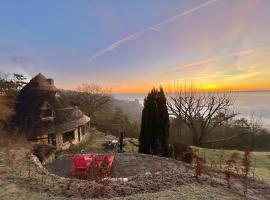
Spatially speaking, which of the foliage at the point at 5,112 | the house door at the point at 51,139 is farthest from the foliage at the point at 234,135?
the foliage at the point at 5,112

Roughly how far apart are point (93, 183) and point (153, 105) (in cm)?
1055

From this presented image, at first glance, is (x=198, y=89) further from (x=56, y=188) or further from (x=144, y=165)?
(x=56, y=188)

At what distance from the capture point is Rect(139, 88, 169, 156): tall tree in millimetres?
16703

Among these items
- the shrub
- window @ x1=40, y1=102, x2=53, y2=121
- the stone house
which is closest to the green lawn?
the stone house

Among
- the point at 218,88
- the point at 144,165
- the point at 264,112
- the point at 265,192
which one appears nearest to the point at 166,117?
the point at 144,165

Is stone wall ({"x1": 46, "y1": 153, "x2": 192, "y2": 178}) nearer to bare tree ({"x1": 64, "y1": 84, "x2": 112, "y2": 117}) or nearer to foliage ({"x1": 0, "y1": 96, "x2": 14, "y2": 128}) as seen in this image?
foliage ({"x1": 0, "y1": 96, "x2": 14, "y2": 128})

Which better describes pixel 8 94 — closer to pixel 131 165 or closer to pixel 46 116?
pixel 46 116

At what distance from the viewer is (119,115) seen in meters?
44.9

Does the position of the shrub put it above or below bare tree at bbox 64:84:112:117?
below

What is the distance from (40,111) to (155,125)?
1176 centimetres

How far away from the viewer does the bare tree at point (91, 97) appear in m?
42.8

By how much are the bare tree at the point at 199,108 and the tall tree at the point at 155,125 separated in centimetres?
1700

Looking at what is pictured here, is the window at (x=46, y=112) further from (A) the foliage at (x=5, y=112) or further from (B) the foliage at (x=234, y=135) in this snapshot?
(B) the foliage at (x=234, y=135)

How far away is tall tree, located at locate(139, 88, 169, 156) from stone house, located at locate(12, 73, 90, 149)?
9.76m
